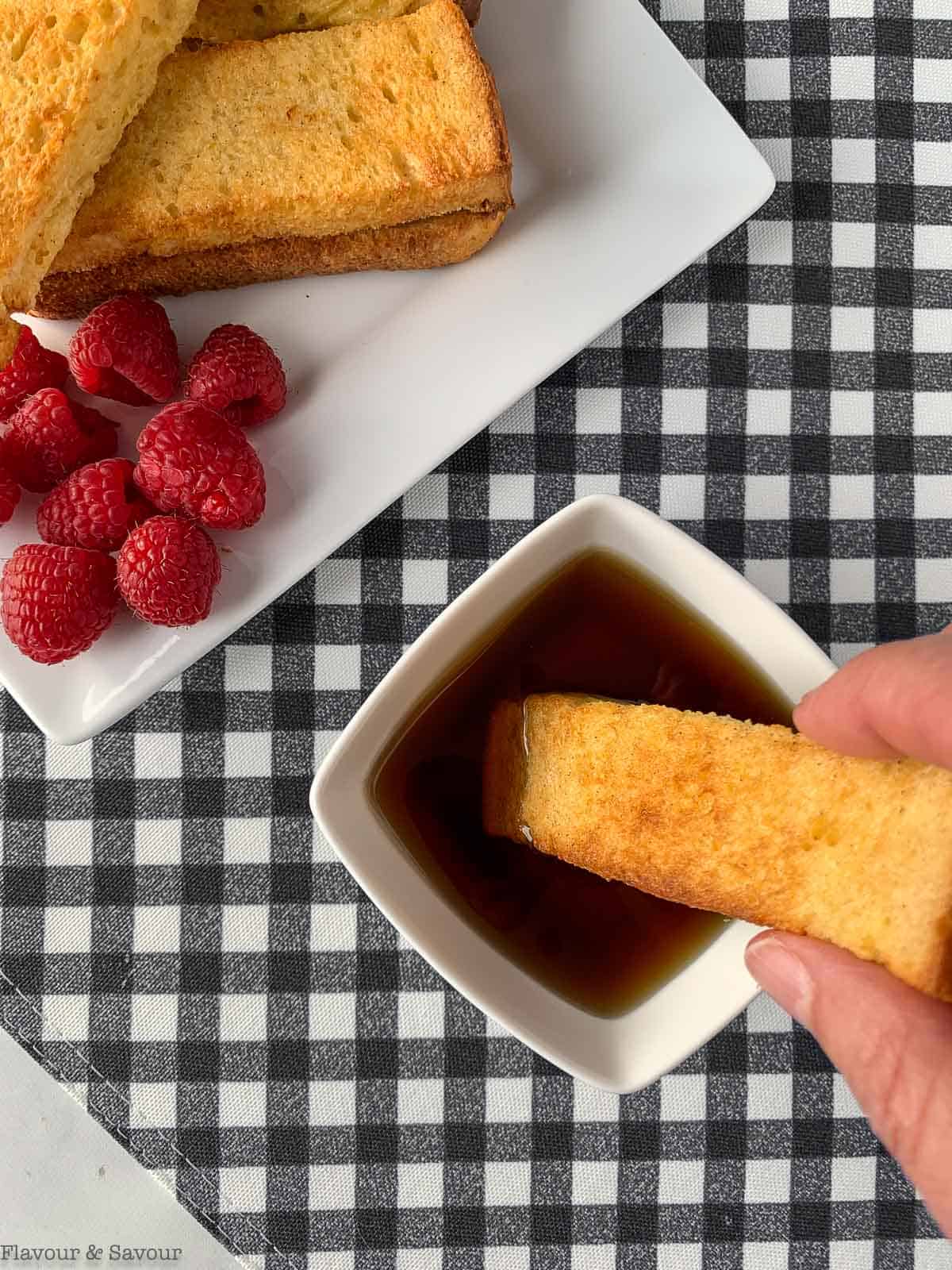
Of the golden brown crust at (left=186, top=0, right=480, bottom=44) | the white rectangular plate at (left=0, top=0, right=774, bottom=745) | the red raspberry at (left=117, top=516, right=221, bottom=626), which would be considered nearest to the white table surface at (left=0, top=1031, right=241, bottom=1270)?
the white rectangular plate at (left=0, top=0, right=774, bottom=745)

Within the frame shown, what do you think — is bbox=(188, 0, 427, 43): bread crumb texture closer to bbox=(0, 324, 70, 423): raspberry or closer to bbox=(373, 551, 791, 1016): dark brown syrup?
bbox=(0, 324, 70, 423): raspberry

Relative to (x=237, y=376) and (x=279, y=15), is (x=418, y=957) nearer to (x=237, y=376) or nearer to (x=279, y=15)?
(x=237, y=376)

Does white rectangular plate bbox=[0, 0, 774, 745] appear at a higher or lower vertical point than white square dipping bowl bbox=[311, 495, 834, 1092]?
higher

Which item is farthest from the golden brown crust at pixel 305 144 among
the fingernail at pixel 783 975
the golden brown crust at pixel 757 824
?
the fingernail at pixel 783 975

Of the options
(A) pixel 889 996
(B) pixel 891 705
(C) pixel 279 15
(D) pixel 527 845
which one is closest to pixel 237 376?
(C) pixel 279 15

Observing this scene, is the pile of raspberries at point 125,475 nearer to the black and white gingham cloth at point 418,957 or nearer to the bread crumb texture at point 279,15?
the black and white gingham cloth at point 418,957
